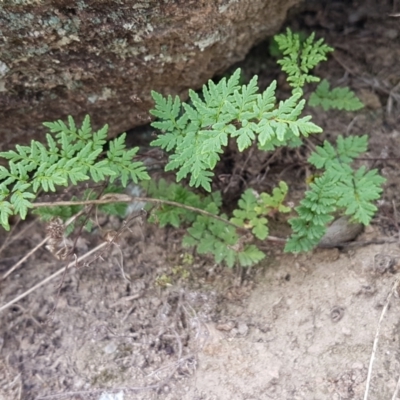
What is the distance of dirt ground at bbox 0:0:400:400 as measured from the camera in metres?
2.47

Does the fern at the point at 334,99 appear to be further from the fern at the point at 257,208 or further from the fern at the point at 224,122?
the fern at the point at 224,122

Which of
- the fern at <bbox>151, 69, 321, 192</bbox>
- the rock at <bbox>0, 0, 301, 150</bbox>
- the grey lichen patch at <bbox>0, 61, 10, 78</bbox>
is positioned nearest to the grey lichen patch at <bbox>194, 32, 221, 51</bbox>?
the rock at <bbox>0, 0, 301, 150</bbox>

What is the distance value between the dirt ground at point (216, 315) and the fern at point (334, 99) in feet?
0.88

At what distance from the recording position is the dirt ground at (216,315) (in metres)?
2.47

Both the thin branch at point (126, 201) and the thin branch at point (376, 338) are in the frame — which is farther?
the thin branch at point (126, 201)

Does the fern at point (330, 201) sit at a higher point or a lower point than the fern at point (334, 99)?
lower

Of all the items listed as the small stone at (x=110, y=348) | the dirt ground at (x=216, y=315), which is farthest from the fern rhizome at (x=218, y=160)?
the small stone at (x=110, y=348)

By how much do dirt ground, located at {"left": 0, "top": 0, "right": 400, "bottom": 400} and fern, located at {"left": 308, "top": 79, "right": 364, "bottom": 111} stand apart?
267 mm

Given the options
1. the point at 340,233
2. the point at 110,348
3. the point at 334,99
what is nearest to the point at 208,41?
the point at 334,99

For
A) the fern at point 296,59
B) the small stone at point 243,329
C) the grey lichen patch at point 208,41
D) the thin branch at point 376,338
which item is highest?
the grey lichen patch at point 208,41

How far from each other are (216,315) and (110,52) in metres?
1.39

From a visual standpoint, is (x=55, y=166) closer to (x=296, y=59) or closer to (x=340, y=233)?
(x=296, y=59)

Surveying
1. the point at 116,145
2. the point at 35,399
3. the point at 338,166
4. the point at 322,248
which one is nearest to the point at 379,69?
the point at 338,166

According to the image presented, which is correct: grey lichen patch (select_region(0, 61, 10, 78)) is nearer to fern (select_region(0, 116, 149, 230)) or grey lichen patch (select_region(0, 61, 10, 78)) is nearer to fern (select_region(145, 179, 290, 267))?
fern (select_region(0, 116, 149, 230))
